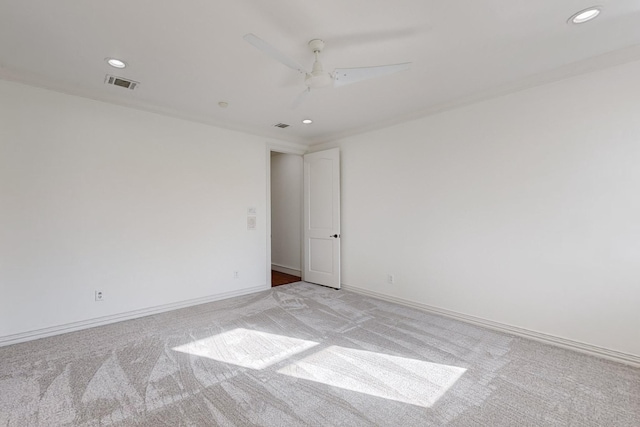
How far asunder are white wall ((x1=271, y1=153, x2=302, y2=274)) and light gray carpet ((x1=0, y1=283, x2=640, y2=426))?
2749mm

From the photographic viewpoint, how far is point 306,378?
220 cm

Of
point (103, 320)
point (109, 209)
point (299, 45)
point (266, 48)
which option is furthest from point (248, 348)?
point (299, 45)

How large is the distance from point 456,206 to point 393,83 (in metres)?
1.65

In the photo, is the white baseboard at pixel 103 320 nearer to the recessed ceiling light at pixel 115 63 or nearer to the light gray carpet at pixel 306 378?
the light gray carpet at pixel 306 378

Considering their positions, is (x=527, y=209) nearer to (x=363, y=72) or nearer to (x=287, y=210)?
(x=363, y=72)

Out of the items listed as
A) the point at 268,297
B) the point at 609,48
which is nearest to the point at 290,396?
the point at 268,297

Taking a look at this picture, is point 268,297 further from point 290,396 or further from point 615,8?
point 615,8

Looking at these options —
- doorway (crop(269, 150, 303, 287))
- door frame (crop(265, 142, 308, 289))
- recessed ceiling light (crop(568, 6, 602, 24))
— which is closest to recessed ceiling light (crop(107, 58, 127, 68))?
door frame (crop(265, 142, 308, 289))

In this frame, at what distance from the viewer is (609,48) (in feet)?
8.00

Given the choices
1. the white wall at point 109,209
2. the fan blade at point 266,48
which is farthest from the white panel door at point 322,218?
the fan blade at point 266,48

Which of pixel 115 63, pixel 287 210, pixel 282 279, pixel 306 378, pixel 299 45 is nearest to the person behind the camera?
pixel 306 378

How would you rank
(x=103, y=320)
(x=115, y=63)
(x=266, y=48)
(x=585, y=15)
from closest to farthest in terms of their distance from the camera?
1. (x=266, y=48)
2. (x=585, y=15)
3. (x=115, y=63)
4. (x=103, y=320)

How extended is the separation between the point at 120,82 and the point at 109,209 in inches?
55.9

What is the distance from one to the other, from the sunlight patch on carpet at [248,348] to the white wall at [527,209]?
1.94 meters
